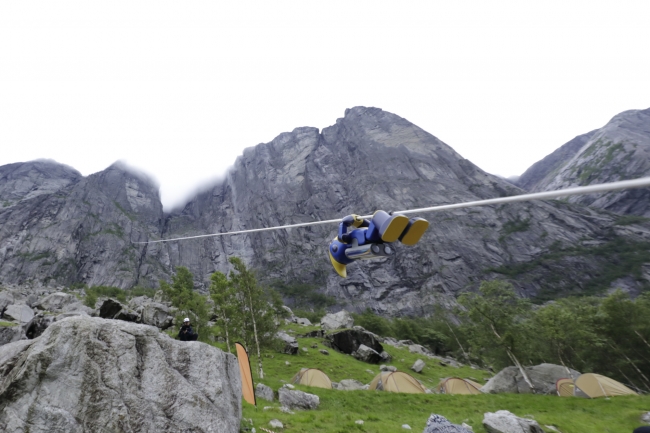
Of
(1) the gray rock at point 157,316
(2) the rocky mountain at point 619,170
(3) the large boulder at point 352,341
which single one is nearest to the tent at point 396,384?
(3) the large boulder at point 352,341

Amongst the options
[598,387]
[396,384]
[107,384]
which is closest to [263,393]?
[107,384]

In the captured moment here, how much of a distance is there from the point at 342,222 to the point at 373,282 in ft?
437

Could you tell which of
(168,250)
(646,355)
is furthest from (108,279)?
(646,355)

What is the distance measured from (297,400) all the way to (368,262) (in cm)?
12596

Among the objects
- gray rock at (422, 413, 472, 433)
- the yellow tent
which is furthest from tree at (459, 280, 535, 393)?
gray rock at (422, 413, 472, 433)

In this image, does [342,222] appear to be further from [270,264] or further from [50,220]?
[50,220]

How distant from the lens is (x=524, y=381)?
Answer: 2717cm

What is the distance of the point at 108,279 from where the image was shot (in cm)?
15100

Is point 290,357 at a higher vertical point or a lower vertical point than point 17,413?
lower

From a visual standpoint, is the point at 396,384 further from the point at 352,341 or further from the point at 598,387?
the point at 352,341

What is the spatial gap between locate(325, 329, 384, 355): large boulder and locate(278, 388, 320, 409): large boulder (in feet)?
106

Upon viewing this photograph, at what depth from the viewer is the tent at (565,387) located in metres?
24.9

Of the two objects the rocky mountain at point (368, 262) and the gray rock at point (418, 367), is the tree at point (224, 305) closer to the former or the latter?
the gray rock at point (418, 367)

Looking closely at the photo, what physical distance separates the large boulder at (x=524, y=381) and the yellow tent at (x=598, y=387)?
12.5ft
